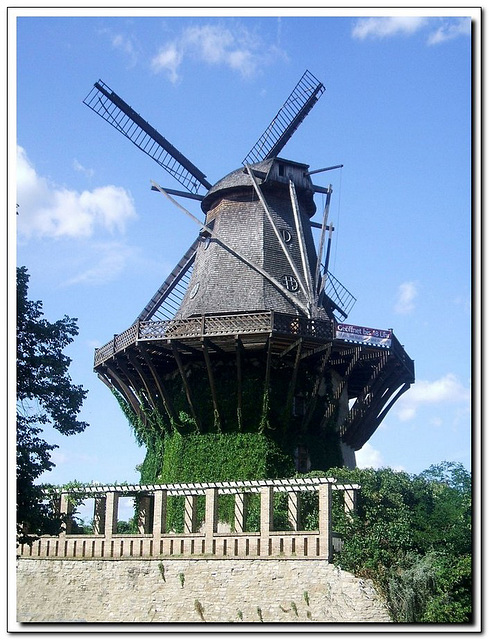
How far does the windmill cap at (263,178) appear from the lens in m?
34.5

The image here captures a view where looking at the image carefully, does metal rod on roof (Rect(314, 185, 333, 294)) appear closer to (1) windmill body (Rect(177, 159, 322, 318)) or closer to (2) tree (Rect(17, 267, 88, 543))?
(1) windmill body (Rect(177, 159, 322, 318))

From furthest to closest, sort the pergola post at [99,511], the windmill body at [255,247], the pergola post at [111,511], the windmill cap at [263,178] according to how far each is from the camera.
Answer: the windmill cap at [263,178]
the windmill body at [255,247]
the pergola post at [99,511]
the pergola post at [111,511]

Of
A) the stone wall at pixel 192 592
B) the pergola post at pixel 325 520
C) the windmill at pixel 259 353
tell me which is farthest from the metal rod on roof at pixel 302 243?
the stone wall at pixel 192 592

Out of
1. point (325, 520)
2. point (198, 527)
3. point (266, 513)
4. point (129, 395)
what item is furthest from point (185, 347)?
point (325, 520)

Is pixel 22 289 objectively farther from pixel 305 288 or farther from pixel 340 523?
pixel 305 288

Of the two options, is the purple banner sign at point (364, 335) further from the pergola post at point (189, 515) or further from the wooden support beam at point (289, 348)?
the pergola post at point (189, 515)

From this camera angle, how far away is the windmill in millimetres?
30109

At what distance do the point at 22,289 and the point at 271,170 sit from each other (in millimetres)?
13994

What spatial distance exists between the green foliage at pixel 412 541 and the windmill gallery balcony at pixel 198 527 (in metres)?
0.64

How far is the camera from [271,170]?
113ft

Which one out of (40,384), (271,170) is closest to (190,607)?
(40,384)

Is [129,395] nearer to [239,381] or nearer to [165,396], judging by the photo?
[165,396]

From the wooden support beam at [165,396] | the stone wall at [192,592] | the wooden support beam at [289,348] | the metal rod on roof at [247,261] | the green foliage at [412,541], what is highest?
the metal rod on roof at [247,261]

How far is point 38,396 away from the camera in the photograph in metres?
23.6
